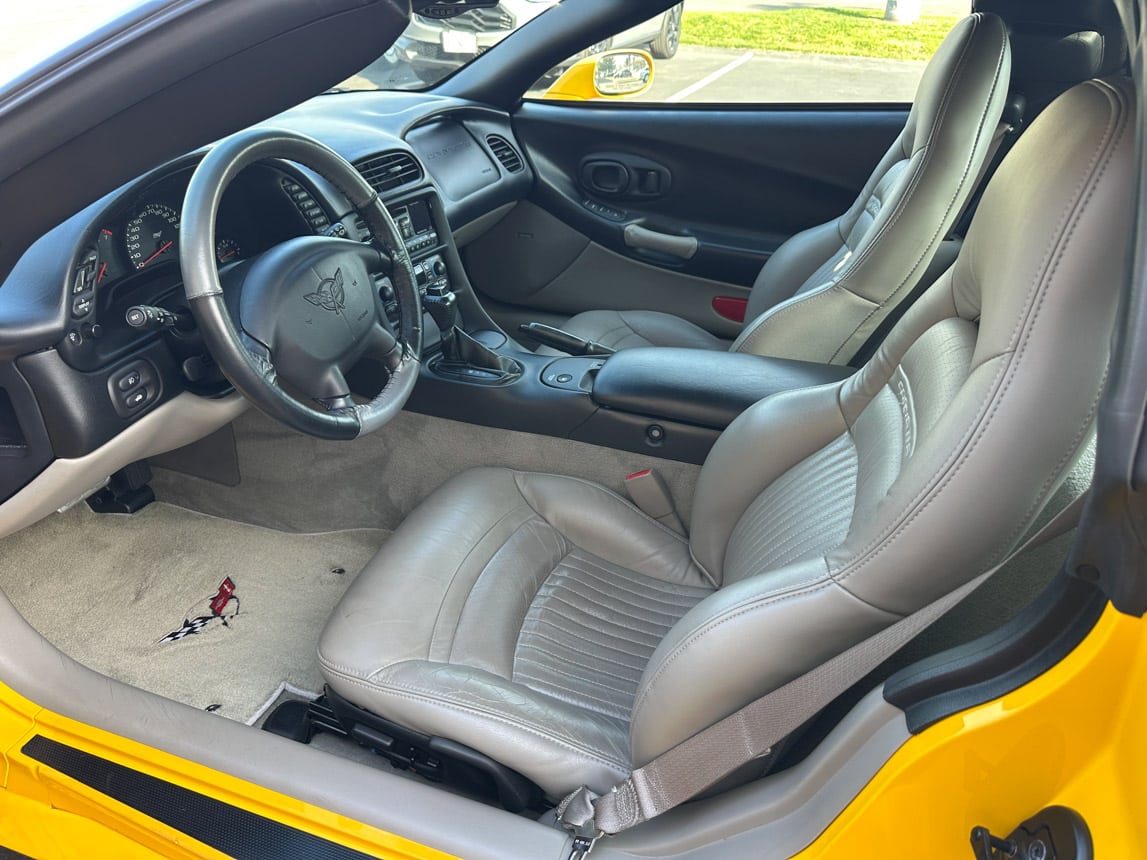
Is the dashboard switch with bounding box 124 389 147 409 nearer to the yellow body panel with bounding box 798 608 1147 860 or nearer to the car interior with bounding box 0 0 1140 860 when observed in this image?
the car interior with bounding box 0 0 1140 860

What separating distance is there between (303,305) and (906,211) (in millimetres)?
972

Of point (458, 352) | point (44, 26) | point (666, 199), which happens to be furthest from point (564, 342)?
point (44, 26)

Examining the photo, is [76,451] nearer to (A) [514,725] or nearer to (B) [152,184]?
(B) [152,184]

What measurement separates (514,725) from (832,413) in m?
0.58

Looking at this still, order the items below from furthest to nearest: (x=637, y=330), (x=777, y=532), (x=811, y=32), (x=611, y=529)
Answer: (x=811, y=32) < (x=637, y=330) < (x=611, y=529) < (x=777, y=532)

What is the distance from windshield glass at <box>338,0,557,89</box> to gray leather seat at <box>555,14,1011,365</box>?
107 centimetres

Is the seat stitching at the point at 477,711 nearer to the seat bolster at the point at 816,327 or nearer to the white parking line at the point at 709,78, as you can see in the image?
the seat bolster at the point at 816,327

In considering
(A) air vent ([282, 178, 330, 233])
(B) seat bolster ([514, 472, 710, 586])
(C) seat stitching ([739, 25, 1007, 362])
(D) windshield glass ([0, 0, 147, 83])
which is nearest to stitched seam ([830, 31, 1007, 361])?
(C) seat stitching ([739, 25, 1007, 362])

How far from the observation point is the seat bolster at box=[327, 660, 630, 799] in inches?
43.3

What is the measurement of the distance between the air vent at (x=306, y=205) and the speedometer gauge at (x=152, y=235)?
224 mm

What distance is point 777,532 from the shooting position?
1.18m

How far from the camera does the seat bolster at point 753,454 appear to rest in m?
1.25

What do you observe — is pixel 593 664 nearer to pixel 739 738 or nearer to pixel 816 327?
pixel 739 738

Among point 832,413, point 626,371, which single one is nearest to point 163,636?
point 626,371
